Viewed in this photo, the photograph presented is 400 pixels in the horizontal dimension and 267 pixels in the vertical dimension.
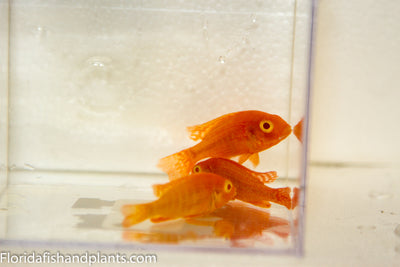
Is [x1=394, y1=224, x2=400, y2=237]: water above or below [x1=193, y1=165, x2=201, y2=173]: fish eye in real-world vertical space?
below

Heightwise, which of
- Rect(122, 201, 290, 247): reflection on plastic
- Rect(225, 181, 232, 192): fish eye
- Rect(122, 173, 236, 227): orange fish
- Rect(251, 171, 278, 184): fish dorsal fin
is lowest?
Rect(122, 201, 290, 247): reflection on plastic

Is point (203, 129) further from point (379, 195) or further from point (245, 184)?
point (379, 195)

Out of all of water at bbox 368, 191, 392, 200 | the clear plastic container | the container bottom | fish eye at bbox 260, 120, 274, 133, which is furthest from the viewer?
water at bbox 368, 191, 392, 200

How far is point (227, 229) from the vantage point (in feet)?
3.01

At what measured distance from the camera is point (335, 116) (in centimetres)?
172

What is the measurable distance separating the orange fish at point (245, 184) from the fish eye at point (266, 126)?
0.12 m

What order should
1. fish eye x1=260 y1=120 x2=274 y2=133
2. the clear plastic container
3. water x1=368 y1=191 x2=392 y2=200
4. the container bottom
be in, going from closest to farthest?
the container bottom < fish eye x1=260 y1=120 x2=274 y2=133 < the clear plastic container < water x1=368 y1=191 x2=392 y2=200

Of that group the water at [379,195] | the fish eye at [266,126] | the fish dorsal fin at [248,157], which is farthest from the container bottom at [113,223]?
the water at [379,195]

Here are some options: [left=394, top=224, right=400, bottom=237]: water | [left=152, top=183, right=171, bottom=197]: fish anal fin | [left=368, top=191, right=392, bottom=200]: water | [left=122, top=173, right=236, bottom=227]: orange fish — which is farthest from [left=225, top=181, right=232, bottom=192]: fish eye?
[left=368, top=191, right=392, bottom=200]: water

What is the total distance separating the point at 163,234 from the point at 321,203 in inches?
24.0

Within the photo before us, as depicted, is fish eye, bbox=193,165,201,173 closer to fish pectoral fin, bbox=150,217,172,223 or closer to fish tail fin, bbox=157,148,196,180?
fish tail fin, bbox=157,148,196,180

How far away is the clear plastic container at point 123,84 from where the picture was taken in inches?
47.6

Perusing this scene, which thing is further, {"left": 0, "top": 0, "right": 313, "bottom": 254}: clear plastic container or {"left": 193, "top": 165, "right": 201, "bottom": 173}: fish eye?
{"left": 0, "top": 0, "right": 313, "bottom": 254}: clear plastic container

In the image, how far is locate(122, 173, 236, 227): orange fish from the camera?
854mm
